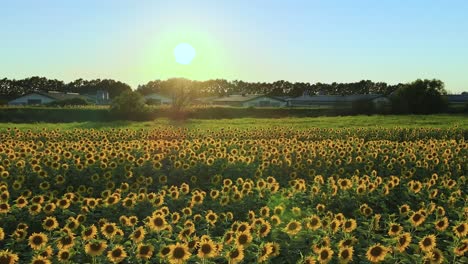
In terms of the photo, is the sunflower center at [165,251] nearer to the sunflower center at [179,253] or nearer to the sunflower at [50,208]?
the sunflower center at [179,253]

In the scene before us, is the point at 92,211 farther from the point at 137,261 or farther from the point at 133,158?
the point at 133,158

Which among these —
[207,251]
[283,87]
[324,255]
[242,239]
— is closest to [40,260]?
[207,251]

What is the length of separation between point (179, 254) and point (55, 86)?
419ft

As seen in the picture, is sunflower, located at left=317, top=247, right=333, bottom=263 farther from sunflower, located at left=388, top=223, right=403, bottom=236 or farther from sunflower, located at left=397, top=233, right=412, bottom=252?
sunflower, located at left=388, top=223, right=403, bottom=236

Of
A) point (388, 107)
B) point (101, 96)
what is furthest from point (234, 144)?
point (101, 96)

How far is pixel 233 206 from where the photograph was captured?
8219 mm

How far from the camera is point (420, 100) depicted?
61.7m

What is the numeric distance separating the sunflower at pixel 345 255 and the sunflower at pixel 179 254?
145cm

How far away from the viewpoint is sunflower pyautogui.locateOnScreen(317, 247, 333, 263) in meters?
4.95

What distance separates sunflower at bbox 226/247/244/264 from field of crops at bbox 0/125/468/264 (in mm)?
12

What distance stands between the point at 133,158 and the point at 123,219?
5118mm

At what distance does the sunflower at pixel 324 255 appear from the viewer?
4.95 metres

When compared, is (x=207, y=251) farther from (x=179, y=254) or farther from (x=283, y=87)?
(x=283, y=87)

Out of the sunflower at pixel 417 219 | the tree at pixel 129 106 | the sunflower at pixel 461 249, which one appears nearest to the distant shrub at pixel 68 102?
the tree at pixel 129 106
